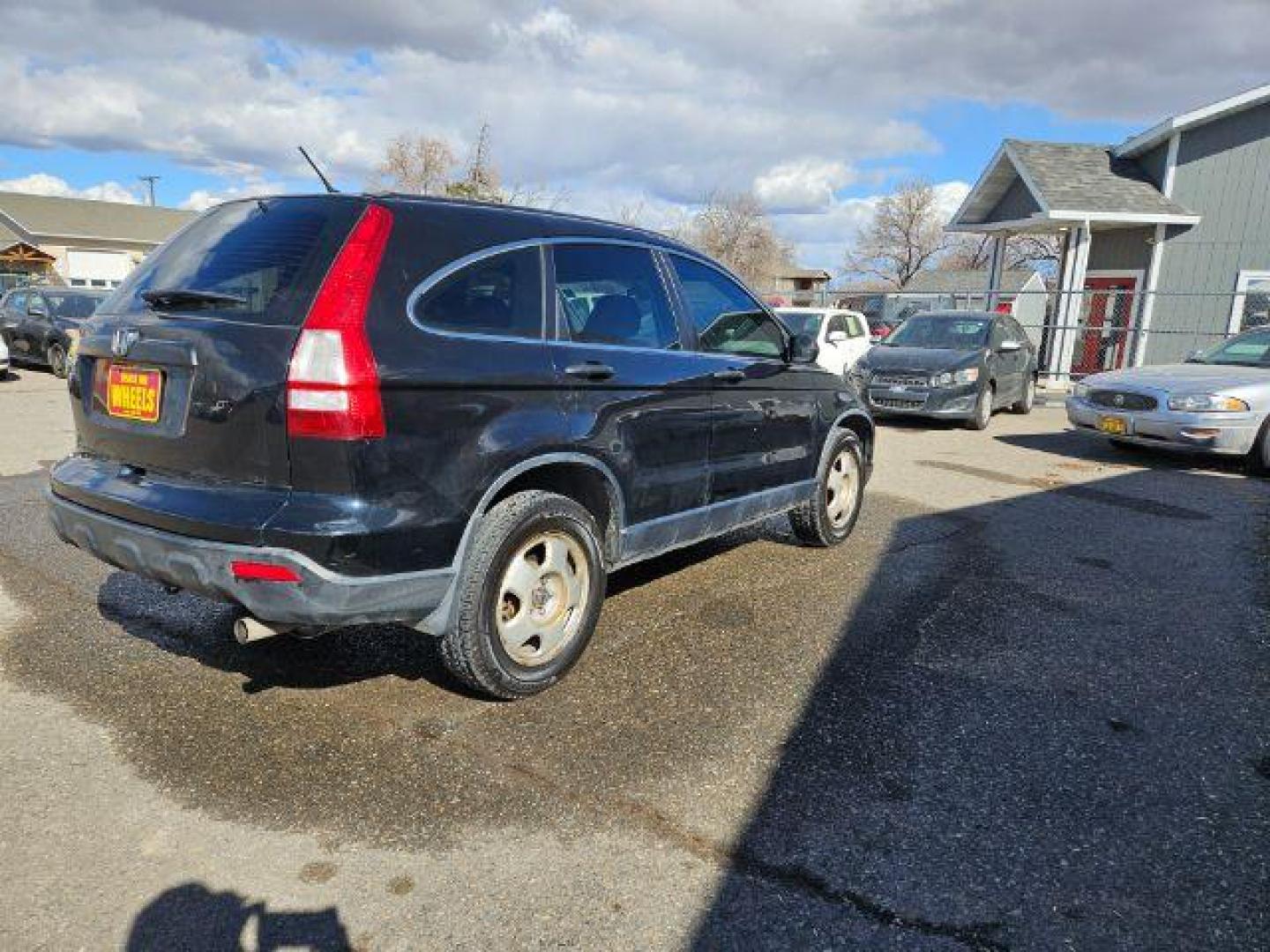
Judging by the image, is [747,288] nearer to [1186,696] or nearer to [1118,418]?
[1186,696]

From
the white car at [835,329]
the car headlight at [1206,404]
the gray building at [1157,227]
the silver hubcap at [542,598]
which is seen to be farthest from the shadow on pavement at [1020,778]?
the gray building at [1157,227]

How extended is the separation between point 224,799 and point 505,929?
1132mm

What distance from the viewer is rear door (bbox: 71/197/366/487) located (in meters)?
2.78

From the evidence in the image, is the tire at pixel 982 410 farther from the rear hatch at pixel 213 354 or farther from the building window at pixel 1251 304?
the rear hatch at pixel 213 354

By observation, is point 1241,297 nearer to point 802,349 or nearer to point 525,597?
point 802,349

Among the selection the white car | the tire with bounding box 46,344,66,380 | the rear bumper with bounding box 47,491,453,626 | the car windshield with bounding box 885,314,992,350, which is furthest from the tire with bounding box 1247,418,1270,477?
the tire with bounding box 46,344,66,380

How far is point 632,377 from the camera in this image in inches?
149

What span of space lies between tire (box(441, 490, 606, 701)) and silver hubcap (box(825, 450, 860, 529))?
8.20 ft

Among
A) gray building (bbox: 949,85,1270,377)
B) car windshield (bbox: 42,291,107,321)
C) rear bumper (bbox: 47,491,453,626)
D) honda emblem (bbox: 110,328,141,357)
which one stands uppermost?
gray building (bbox: 949,85,1270,377)

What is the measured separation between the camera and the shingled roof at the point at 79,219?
152 feet

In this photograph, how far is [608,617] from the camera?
4.44 metres

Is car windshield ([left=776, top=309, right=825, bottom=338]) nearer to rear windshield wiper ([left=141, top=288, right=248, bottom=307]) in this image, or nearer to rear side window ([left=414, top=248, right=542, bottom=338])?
rear side window ([left=414, top=248, right=542, bottom=338])

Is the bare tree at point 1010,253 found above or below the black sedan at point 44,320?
above

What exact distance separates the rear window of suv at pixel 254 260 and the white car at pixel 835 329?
35.6 ft
